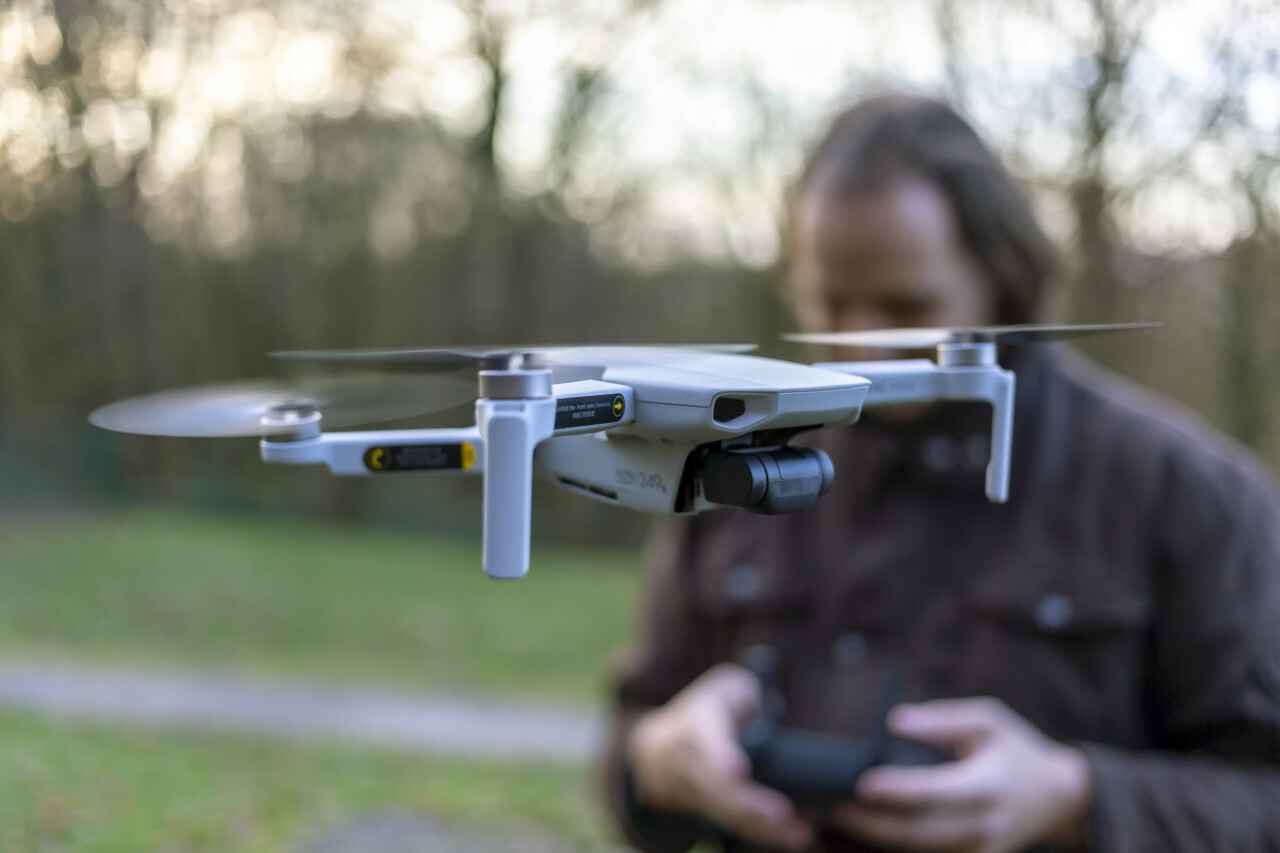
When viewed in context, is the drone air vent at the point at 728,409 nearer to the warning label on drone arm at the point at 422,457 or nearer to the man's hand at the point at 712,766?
the warning label on drone arm at the point at 422,457

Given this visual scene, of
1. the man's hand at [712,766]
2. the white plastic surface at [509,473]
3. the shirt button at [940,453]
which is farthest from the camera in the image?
the shirt button at [940,453]

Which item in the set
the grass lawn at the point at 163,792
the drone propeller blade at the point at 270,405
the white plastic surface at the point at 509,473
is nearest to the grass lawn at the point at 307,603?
the grass lawn at the point at 163,792

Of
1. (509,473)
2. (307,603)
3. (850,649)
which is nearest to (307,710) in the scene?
(307,603)

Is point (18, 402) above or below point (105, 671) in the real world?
above

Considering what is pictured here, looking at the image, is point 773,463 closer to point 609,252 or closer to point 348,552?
point 348,552

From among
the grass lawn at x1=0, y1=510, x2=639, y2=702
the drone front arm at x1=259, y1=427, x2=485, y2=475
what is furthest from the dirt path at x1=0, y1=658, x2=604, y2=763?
the drone front arm at x1=259, y1=427, x2=485, y2=475

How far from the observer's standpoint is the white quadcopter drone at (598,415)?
0.56m

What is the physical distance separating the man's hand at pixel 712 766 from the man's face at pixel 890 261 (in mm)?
682

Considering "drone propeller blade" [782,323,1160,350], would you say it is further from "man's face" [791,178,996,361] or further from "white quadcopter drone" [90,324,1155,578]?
"man's face" [791,178,996,361]

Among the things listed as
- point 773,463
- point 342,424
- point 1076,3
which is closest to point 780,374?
point 773,463

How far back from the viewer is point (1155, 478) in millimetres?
1408

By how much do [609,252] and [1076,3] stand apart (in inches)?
170

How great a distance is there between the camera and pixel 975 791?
47.2 inches

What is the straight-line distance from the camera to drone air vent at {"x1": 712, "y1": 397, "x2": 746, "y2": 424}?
22.0 inches
